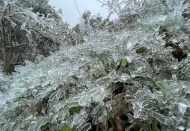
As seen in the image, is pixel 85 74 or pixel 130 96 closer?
pixel 130 96

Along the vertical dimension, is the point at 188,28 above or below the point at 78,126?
above

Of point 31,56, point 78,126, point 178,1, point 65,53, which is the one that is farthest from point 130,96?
point 31,56

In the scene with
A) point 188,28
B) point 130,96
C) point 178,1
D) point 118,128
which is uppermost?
point 178,1

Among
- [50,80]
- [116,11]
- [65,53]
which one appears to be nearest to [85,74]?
[50,80]

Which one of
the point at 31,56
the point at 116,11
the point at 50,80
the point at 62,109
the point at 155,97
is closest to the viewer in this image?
the point at 155,97

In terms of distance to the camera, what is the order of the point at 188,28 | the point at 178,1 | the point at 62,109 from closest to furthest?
1. the point at 62,109
2. the point at 188,28
3. the point at 178,1

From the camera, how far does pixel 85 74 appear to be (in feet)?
3.50

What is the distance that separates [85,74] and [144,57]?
28 centimetres

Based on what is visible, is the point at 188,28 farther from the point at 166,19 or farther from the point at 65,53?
the point at 65,53

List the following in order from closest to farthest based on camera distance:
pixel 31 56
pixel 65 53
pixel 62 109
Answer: pixel 62 109, pixel 65 53, pixel 31 56

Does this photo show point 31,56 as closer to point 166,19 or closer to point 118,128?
point 166,19

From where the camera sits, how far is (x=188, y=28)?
132 cm

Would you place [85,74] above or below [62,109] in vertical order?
above

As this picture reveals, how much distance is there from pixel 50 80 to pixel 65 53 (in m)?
0.40
